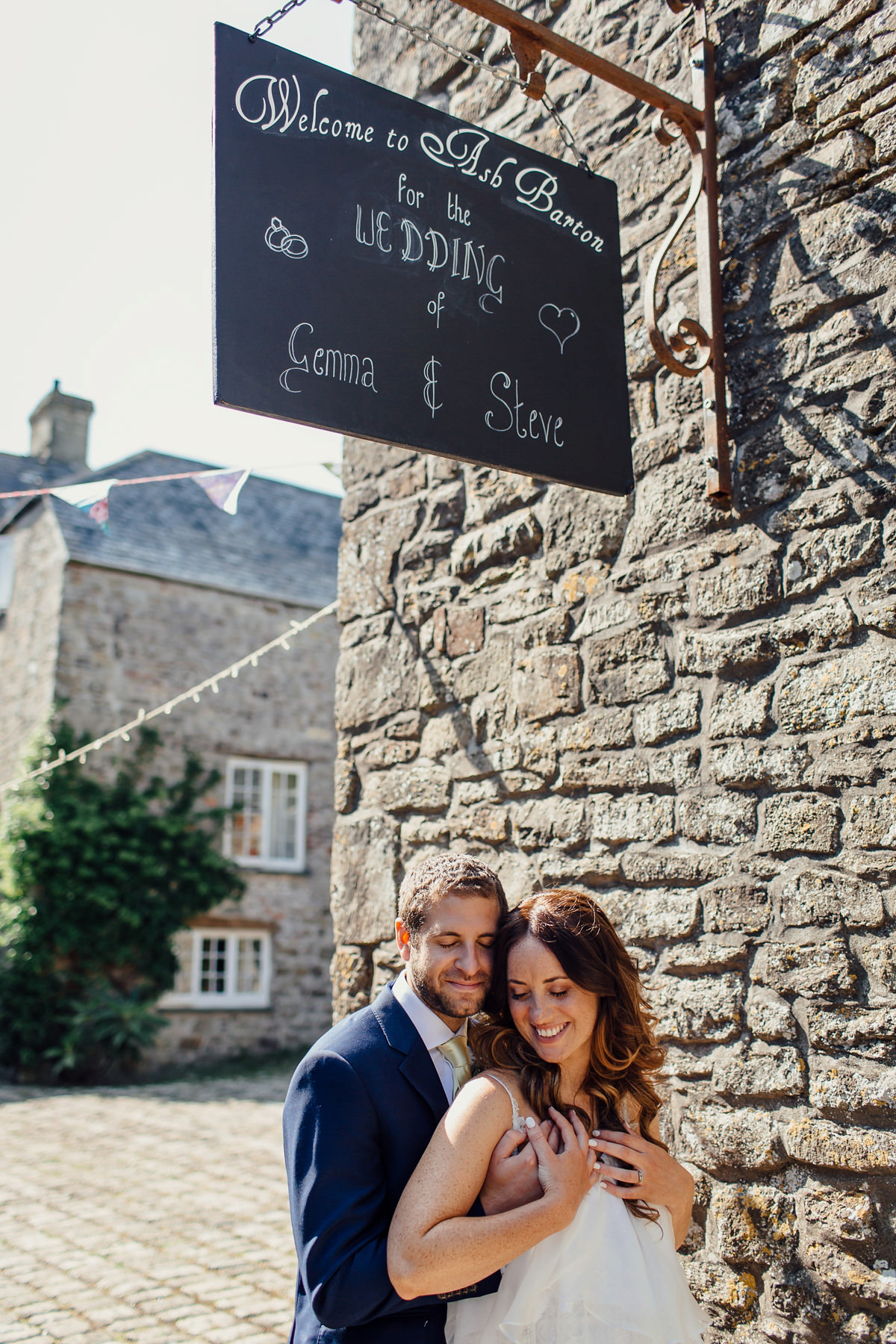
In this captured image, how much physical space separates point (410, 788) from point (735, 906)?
1517 millimetres

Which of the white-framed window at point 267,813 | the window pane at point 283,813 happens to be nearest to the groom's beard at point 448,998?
the white-framed window at point 267,813

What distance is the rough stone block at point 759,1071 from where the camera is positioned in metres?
2.57

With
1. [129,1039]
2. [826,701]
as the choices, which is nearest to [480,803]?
[826,701]

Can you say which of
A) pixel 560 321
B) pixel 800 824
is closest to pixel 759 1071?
pixel 800 824

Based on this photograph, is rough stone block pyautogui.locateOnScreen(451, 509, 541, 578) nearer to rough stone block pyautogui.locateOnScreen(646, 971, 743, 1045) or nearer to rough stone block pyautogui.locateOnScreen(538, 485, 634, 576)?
rough stone block pyautogui.locateOnScreen(538, 485, 634, 576)

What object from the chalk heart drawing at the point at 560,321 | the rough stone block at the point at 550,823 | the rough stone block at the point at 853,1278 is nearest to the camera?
the rough stone block at the point at 853,1278

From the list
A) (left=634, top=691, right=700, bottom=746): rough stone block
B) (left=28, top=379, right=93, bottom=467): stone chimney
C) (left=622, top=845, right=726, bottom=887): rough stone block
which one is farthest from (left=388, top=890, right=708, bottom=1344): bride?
(left=28, top=379, right=93, bottom=467): stone chimney

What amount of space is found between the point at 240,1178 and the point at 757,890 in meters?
5.49

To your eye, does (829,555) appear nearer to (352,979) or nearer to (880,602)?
(880,602)

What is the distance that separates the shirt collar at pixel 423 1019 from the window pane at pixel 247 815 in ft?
41.9

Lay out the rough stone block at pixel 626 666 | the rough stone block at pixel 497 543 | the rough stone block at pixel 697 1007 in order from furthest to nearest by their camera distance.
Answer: the rough stone block at pixel 497 543 → the rough stone block at pixel 626 666 → the rough stone block at pixel 697 1007

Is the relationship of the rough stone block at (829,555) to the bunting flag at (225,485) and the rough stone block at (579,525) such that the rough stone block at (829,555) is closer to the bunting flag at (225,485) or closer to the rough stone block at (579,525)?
the rough stone block at (579,525)

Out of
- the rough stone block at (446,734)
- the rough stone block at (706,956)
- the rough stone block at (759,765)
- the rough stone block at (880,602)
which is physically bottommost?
the rough stone block at (706,956)

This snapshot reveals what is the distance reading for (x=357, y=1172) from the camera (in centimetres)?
194
